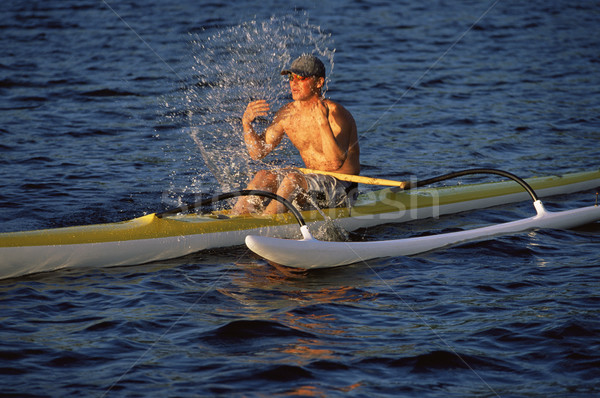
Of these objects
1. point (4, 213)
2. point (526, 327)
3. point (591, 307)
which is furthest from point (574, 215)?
point (4, 213)

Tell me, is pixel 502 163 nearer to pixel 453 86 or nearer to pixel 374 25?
pixel 453 86

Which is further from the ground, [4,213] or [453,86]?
[453,86]

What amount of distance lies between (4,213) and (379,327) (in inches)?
170

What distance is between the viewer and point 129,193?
8086mm

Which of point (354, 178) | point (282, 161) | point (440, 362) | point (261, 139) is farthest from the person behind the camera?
point (282, 161)

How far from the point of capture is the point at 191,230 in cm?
622

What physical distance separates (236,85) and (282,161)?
3.17 meters

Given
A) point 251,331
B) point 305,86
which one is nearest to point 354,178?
point 305,86

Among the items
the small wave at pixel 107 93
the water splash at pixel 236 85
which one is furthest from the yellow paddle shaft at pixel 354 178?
the small wave at pixel 107 93

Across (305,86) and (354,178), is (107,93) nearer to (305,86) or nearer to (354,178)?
(305,86)

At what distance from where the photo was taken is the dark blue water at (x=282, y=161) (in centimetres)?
435

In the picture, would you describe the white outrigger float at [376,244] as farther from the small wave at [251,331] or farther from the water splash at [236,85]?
the water splash at [236,85]

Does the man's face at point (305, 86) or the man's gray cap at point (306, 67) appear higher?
the man's gray cap at point (306, 67)

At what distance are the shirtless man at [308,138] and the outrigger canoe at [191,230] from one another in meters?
0.23
